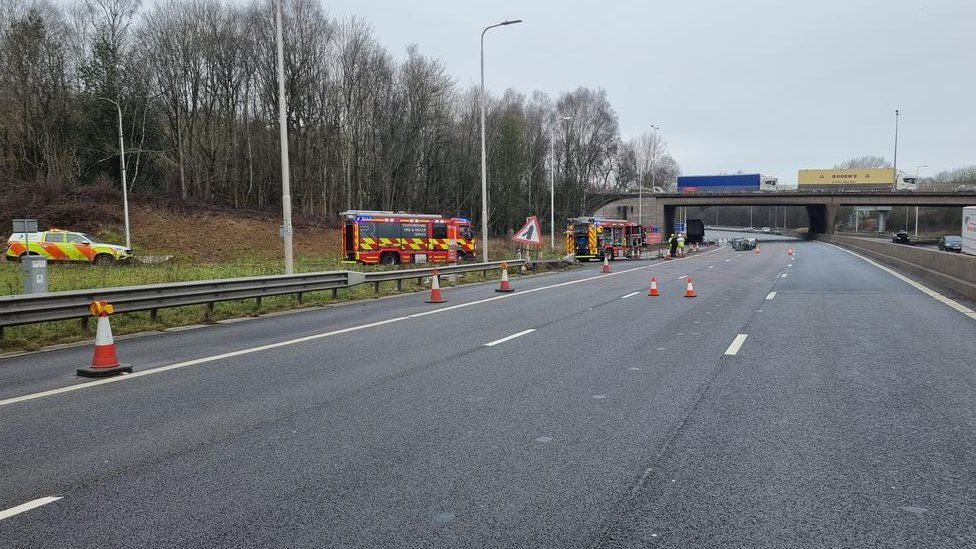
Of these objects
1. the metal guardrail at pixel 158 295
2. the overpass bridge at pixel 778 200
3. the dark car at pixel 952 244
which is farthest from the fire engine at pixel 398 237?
the overpass bridge at pixel 778 200

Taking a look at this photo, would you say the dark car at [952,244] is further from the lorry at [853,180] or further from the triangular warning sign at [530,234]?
the triangular warning sign at [530,234]

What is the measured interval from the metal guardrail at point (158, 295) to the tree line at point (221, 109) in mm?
31861

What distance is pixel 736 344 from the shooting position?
10094mm

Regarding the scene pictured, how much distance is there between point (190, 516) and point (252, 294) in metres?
11.7

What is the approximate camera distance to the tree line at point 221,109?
1751 inches

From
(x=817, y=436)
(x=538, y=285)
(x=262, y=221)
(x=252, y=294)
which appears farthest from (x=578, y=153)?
(x=817, y=436)

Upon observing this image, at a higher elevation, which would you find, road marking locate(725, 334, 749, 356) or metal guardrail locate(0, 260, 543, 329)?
metal guardrail locate(0, 260, 543, 329)

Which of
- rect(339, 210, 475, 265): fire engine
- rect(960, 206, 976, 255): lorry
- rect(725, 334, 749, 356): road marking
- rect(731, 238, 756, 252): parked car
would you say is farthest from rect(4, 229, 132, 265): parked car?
rect(731, 238, 756, 252): parked car

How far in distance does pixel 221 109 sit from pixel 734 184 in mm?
62326

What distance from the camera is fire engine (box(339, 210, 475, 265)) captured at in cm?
3431

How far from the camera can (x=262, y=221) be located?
47562mm

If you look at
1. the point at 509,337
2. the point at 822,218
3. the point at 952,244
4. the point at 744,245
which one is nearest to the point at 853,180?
the point at 822,218

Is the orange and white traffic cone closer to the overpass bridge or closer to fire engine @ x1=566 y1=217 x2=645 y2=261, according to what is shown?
fire engine @ x1=566 y1=217 x2=645 y2=261

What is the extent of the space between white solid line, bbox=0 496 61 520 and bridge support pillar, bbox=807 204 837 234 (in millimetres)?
93913
